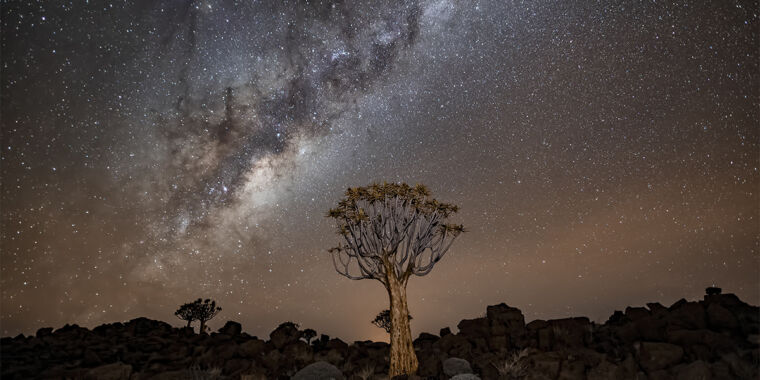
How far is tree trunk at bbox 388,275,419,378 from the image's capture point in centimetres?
1154

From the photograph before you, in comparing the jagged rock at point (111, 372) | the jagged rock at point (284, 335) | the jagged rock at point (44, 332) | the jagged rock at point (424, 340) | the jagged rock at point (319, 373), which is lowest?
the jagged rock at point (319, 373)

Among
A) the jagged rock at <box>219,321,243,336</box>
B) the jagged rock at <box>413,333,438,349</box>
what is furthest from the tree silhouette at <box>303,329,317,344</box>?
the jagged rock at <box>413,333,438,349</box>

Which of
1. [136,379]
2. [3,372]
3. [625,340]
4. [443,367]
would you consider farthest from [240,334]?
[625,340]

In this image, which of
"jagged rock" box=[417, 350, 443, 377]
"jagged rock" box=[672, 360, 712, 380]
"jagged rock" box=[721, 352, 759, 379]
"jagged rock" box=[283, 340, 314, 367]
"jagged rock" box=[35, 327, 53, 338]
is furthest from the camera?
"jagged rock" box=[35, 327, 53, 338]

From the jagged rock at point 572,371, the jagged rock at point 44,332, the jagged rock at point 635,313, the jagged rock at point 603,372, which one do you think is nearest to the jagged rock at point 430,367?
the jagged rock at point 572,371

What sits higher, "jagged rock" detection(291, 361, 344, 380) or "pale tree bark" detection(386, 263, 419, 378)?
"pale tree bark" detection(386, 263, 419, 378)

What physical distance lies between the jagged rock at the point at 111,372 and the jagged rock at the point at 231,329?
5689 millimetres

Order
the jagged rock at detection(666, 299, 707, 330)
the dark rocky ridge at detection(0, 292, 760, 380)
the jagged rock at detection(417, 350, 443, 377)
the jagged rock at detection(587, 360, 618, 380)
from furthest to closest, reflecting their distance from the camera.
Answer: the jagged rock at detection(417, 350, 443, 377)
the jagged rock at detection(666, 299, 707, 330)
the dark rocky ridge at detection(0, 292, 760, 380)
the jagged rock at detection(587, 360, 618, 380)

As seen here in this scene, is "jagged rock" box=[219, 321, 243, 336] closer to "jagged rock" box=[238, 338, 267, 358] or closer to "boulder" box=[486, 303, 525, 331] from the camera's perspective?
"jagged rock" box=[238, 338, 267, 358]

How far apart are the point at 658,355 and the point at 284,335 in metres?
12.2

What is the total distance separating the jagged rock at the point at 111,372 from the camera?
11.9 meters

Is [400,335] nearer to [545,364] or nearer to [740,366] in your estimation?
[545,364]

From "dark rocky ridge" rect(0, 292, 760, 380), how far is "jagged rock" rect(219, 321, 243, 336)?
0.18ft

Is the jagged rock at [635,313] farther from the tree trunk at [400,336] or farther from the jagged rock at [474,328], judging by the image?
the tree trunk at [400,336]
